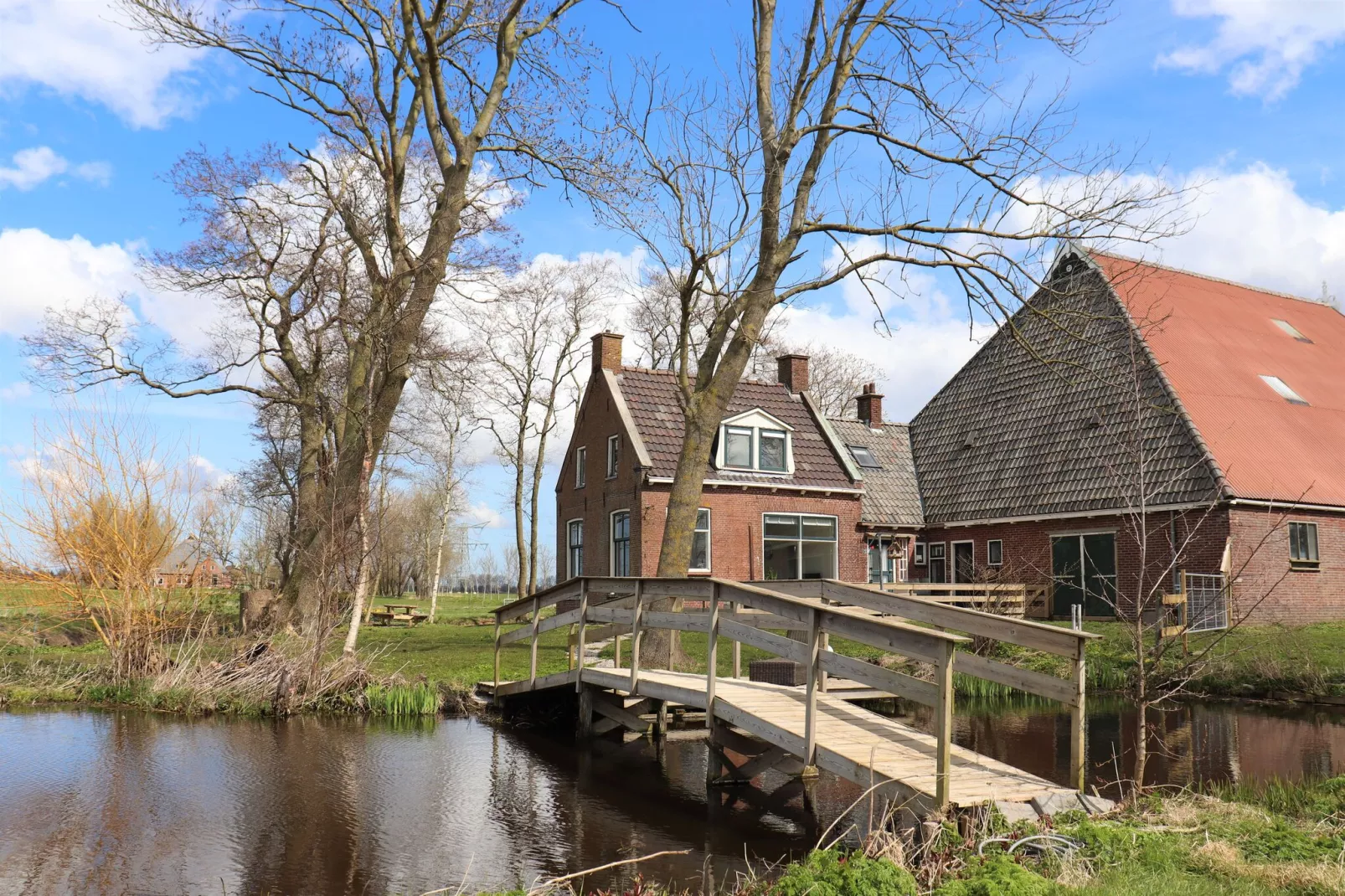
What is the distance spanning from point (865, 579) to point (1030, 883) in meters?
22.5

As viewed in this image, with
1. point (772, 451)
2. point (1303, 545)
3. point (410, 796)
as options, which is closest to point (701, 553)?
point (772, 451)

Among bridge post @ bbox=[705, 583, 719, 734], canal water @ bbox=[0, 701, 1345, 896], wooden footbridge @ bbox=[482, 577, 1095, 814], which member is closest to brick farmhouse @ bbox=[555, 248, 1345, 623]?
canal water @ bbox=[0, 701, 1345, 896]

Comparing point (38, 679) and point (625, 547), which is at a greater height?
point (625, 547)

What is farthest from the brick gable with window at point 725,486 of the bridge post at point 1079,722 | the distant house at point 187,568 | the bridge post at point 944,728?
the bridge post at point 944,728

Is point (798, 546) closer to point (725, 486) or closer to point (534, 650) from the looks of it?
point (725, 486)

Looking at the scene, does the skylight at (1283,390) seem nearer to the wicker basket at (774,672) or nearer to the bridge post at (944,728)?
the wicker basket at (774,672)

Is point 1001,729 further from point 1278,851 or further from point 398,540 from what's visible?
point 398,540

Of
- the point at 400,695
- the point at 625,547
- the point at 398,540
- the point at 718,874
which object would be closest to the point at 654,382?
the point at 625,547

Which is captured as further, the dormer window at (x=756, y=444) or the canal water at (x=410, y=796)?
the dormer window at (x=756, y=444)

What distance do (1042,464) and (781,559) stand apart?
6648 mm

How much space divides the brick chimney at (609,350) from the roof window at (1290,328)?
1716 cm

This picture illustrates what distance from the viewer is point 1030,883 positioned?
538 cm

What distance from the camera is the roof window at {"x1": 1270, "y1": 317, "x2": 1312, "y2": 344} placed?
2720 centimetres

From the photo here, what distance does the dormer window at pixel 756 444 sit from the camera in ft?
83.5
